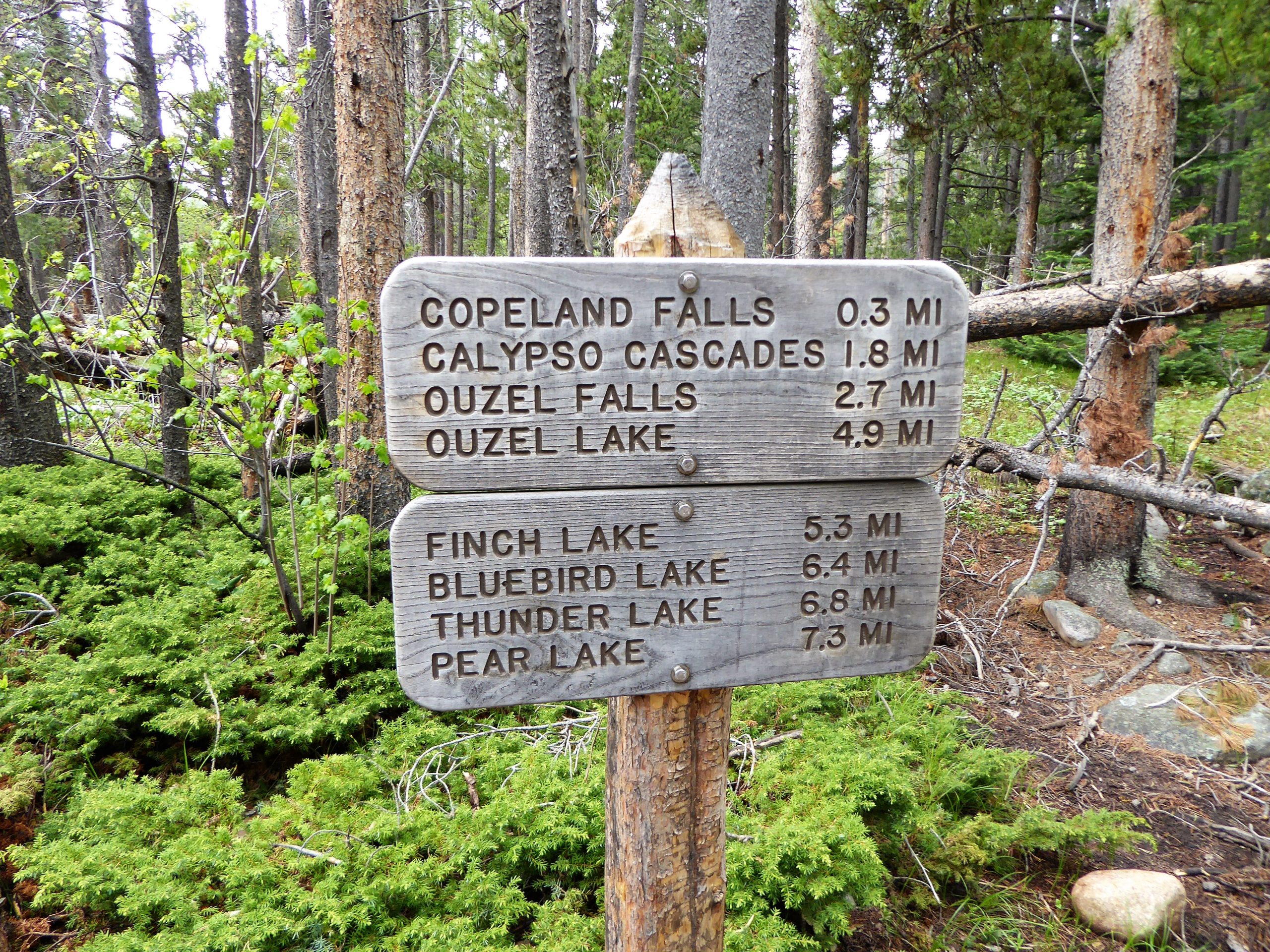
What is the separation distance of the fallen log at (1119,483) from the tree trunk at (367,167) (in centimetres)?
351

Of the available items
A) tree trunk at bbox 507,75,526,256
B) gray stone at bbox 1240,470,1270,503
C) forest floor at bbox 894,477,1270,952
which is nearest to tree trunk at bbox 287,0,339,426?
tree trunk at bbox 507,75,526,256

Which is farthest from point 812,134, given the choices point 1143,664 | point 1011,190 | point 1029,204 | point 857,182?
point 1011,190

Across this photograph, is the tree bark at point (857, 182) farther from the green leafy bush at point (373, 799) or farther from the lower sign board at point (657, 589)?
the lower sign board at point (657, 589)

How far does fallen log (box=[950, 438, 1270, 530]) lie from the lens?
294 centimetres

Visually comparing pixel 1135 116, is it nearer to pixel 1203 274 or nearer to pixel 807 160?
pixel 1203 274

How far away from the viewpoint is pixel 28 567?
4145 millimetres

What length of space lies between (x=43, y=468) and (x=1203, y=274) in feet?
25.9

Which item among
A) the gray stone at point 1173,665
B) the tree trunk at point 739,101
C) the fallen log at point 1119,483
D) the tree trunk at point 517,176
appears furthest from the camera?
the tree trunk at point 517,176

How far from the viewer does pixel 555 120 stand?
562 cm

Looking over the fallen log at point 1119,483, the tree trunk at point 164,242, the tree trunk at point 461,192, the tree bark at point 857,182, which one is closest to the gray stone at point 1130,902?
the fallen log at point 1119,483

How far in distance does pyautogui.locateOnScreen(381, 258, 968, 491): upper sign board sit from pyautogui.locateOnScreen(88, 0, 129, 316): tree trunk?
551cm

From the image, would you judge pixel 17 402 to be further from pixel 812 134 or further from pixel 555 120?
pixel 812 134

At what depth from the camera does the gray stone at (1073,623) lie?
4.27 meters

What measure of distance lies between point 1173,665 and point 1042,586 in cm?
99
